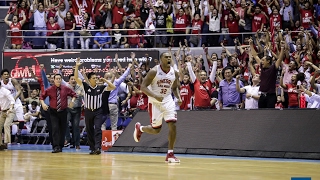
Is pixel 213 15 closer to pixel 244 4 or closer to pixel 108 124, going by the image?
pixel 244 4

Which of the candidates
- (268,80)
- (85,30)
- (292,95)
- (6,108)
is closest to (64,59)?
(85,30)

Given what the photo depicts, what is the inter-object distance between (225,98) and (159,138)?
2258 millimetres

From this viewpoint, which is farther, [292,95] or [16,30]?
[16,30]

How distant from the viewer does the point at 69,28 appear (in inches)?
1115

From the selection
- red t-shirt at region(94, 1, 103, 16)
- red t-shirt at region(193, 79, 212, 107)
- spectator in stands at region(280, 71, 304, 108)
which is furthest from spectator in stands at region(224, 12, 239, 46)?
spectator in stands at region(280, 71, 304, 108)

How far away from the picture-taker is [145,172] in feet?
35.3

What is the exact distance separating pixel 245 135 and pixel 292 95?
2986 mm

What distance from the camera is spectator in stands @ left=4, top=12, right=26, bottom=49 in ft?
93.5

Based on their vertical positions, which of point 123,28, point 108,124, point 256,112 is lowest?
point 108,124

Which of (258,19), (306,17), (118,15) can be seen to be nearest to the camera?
(306,17)

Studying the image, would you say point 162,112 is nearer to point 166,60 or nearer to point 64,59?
point 166,60

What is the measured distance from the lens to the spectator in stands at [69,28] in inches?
1101

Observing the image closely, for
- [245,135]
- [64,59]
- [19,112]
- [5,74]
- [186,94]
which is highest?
[64,59]

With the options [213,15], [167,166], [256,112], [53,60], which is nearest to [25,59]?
[53,60]
